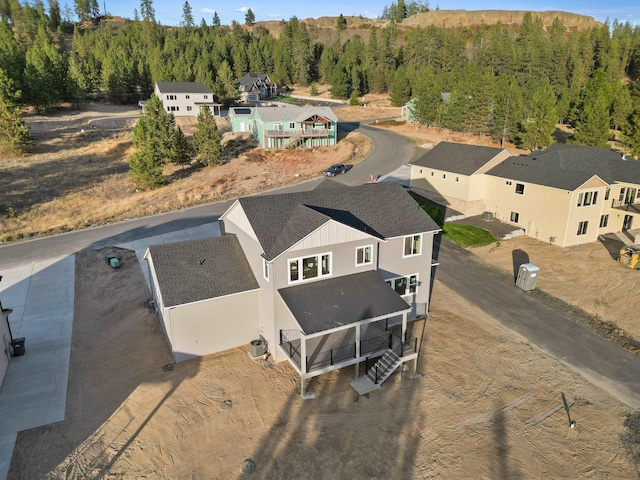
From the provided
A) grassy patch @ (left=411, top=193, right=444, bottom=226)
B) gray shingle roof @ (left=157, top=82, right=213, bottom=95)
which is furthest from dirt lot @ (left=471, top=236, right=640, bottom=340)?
gray shingle roof @ (left=157, top=82, right=213, bottom=95)

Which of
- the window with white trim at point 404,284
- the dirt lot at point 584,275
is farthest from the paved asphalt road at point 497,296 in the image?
the window with white trim at point 404,284

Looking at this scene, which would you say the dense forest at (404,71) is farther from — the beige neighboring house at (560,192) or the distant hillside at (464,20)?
the distant hillside at (464,20)

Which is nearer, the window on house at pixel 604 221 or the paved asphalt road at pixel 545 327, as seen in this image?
the paved asphalt road at pixel 545 327

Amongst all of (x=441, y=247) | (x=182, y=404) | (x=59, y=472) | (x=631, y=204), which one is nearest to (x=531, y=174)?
(x=631, y=204)

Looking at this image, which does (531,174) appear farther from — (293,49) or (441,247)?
(293,49)

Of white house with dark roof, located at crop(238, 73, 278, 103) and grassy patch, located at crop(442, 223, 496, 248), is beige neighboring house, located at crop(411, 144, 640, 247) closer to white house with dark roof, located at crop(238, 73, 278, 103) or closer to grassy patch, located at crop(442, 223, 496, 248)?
grassy patch, located at crop(442, 223, 496, 248)

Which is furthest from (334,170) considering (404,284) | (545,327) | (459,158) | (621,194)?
(545,327)

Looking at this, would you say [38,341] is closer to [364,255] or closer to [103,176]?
[364,255]
